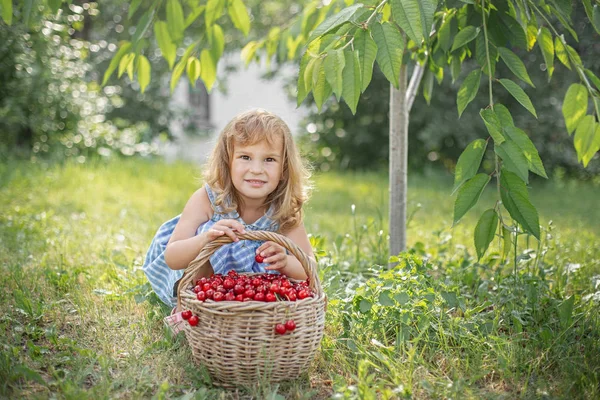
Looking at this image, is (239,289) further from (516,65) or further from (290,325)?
(516,65)

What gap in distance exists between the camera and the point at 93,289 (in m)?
2.70

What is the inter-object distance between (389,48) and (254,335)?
91 centimetres

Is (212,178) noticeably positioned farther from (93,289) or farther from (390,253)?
(390,253)

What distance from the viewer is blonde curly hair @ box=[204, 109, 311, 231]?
2301 millimetres

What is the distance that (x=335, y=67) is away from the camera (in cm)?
156

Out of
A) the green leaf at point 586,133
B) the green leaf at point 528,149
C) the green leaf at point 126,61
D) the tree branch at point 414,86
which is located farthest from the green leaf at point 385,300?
the green leaf at point 126,61

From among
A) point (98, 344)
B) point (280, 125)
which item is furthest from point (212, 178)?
point (98, 344)

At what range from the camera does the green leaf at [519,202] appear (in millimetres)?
1825

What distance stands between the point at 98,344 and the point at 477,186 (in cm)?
141

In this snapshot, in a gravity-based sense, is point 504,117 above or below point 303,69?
below

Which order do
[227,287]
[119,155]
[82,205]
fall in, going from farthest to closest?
[119,155] < [82,205] < [227,287]

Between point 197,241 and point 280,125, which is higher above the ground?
point 280,125

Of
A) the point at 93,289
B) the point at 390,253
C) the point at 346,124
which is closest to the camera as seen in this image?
the point at 93,289

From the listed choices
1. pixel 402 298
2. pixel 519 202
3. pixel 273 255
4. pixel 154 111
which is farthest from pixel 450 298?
pixel 154 111
